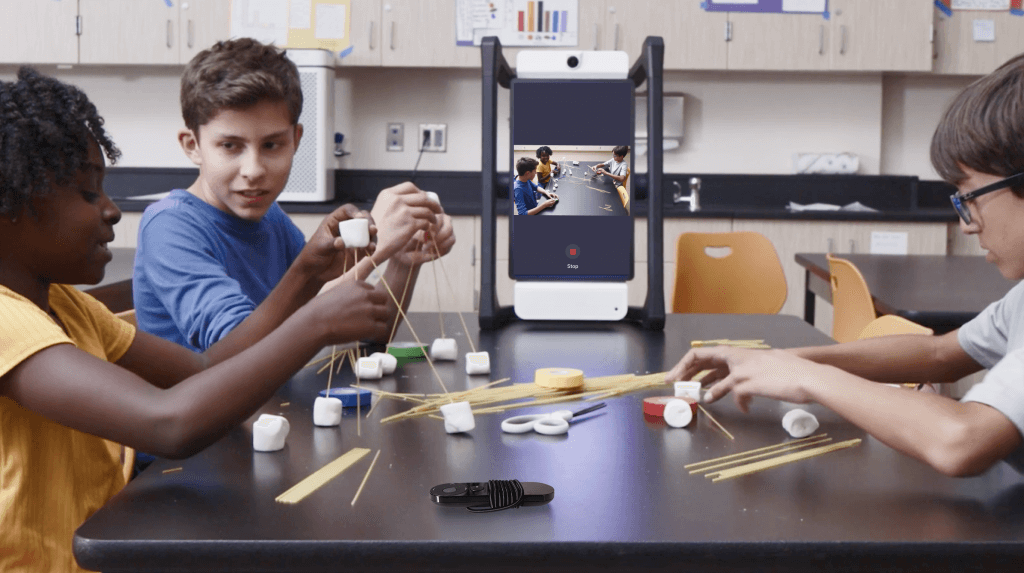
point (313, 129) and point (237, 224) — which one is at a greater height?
point (313, 129)

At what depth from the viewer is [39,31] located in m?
4.24

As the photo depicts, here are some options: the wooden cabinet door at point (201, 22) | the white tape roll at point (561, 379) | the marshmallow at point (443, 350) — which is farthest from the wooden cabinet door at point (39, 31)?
the white tape roll at point (561, 379)

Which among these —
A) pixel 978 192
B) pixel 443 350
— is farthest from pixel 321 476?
pixel 978 192

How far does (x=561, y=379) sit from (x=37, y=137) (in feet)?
2.33

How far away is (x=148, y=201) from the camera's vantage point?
14.0ft

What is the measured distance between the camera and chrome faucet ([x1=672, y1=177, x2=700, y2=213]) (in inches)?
169

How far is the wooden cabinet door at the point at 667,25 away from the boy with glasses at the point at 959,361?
307 cm

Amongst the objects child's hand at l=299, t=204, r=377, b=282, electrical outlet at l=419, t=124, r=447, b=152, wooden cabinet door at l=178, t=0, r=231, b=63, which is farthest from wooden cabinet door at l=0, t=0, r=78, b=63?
child's hand at l=299, t=204, r=377, b=282

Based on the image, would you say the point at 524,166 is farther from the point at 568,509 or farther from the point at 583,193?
the point at 568,509

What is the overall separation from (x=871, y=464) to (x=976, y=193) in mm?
395

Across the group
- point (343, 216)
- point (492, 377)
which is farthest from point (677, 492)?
point (343, 216)

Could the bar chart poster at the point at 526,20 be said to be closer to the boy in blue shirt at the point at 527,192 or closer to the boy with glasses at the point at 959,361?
the boy in blue shirt at the point at 527,192

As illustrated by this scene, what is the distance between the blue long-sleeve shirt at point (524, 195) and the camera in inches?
75.4

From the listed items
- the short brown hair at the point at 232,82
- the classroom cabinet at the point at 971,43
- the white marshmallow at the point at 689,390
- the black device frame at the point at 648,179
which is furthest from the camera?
the classroom cabinet at the point at 971,43
